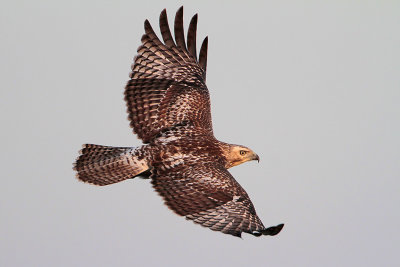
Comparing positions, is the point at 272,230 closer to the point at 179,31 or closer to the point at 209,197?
the point at 209,197

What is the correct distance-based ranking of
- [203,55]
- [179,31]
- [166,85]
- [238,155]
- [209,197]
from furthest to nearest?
[203,55] < [179,31] < [166,85] < [238,155] < [209,197]

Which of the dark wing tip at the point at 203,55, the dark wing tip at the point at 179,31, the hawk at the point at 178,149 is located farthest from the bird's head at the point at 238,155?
the dark wing tip at the point at 179,31

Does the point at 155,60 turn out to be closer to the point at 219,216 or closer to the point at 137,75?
the point at 137,75

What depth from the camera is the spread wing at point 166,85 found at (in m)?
15.4

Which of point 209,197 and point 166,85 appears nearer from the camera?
point 209,197

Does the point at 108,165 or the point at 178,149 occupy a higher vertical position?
the point at 178,149

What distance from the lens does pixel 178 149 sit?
14.5 m

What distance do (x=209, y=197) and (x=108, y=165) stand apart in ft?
7.37

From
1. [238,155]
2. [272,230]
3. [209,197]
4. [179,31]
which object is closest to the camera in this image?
[272,230]

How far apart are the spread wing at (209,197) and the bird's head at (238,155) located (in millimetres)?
917

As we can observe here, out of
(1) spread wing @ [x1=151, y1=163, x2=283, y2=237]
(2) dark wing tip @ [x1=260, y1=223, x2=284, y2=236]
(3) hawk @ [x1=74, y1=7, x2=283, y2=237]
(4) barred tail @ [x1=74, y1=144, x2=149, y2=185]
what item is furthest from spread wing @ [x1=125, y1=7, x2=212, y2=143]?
(2) dark wing tip @ [x1=260, y1=223, x2=284, y2=236]

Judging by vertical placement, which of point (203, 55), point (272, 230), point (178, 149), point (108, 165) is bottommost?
point (272, 230)

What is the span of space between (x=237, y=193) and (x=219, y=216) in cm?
64

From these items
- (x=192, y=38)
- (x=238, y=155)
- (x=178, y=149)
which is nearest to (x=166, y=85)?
(x=192, y=38)
